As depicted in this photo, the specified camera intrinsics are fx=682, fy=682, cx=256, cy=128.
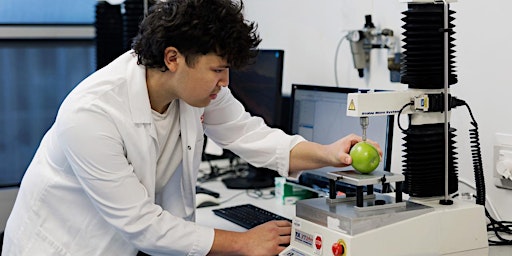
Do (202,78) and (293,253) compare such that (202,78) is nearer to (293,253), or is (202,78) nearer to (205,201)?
(293,253)

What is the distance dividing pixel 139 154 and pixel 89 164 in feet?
0.48

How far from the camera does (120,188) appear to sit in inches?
61.2

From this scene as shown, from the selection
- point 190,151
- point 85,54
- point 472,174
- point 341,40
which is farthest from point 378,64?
point 85,54

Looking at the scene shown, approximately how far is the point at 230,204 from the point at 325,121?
45cm

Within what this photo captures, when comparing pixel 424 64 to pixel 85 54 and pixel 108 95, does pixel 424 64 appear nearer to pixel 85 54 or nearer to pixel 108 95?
pixel 108 95

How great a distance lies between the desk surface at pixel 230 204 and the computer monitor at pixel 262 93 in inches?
2.1

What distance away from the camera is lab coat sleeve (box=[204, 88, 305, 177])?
190cm

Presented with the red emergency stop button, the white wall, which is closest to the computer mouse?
the white wall

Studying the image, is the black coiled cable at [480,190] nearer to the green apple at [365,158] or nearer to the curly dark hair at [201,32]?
the green apple at [365,158]

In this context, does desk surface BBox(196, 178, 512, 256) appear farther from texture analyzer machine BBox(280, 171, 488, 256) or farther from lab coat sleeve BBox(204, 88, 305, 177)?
texture analyzer machine BBox(280, 171, 488, 256)

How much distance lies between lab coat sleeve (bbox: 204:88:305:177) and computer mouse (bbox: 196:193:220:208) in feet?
1.48

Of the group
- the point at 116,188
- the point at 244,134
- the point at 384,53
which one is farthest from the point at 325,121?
the point at 116,188

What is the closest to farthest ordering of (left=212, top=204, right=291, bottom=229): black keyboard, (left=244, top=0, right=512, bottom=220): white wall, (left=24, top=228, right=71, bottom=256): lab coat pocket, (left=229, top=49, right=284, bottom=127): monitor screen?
(left=24, top=228, right=71, bottom=256): lab coat pocket → (left=244, top=0, right=512, bottom=220): white wall → (left=212, top=204, right=291, bottom=229): black keyboard → (left=229, top=49, right=284, bottom=127): monitor screen

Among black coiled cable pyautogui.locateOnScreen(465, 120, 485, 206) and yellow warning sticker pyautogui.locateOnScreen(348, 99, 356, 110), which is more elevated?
yellow warning sticker pyautogui.locateOnScreen(348, 99, 356, 110)
